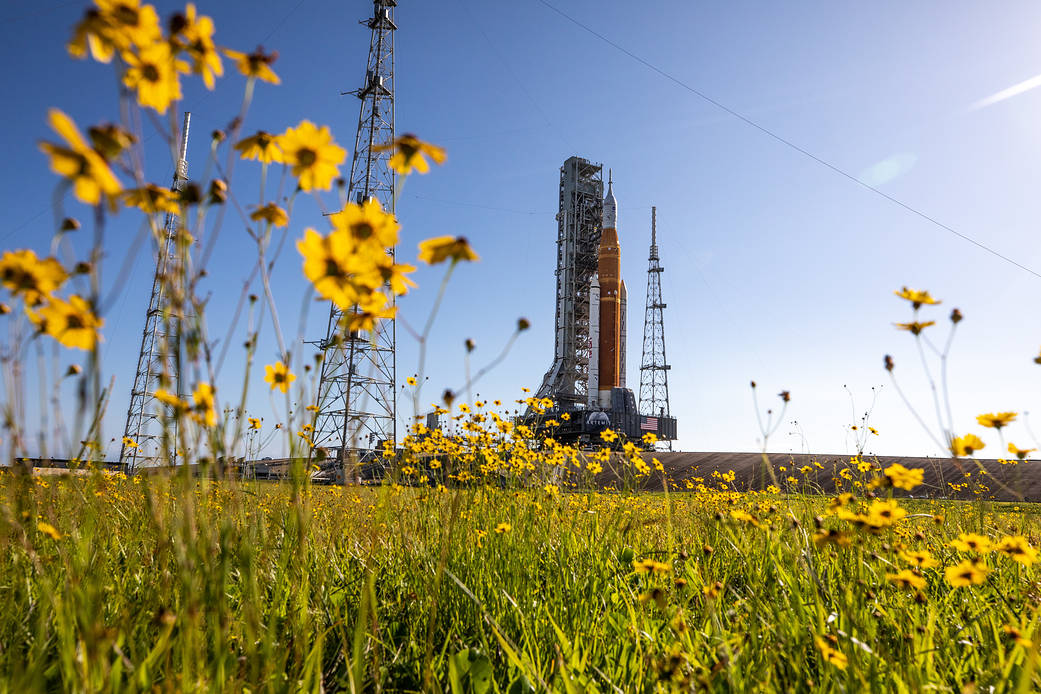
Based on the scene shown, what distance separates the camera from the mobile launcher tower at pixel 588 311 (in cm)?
2702

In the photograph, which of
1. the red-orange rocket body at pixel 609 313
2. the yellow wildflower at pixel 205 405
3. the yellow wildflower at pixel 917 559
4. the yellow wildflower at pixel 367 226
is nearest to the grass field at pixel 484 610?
the yellow wildflower at pixel 917 559

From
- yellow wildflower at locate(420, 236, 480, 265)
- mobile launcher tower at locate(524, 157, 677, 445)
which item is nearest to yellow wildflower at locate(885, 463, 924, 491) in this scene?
yellow wildflower at locate(420, 236, 480, 265)

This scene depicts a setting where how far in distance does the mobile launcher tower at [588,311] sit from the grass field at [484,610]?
23.4 meters

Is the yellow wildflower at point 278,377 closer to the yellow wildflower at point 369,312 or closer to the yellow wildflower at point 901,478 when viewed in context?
the yellow wildflower at point 369,312

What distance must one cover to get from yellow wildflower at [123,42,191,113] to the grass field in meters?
0.48

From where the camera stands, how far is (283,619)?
5.40ft

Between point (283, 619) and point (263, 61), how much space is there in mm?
1469

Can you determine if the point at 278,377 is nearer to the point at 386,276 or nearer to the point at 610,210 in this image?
the point at 386,276

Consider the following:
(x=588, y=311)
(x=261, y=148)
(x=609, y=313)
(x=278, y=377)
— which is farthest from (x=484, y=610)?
(x=588, y=311)

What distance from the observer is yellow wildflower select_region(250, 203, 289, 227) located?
0.92m

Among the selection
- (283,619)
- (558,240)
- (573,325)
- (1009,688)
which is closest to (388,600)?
(283,619)

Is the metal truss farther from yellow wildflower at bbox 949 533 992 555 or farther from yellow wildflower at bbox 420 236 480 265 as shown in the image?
yellow wildflower at bbox 420 236 480 265

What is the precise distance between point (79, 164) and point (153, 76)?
0.67 feet

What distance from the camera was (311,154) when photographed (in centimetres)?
90
